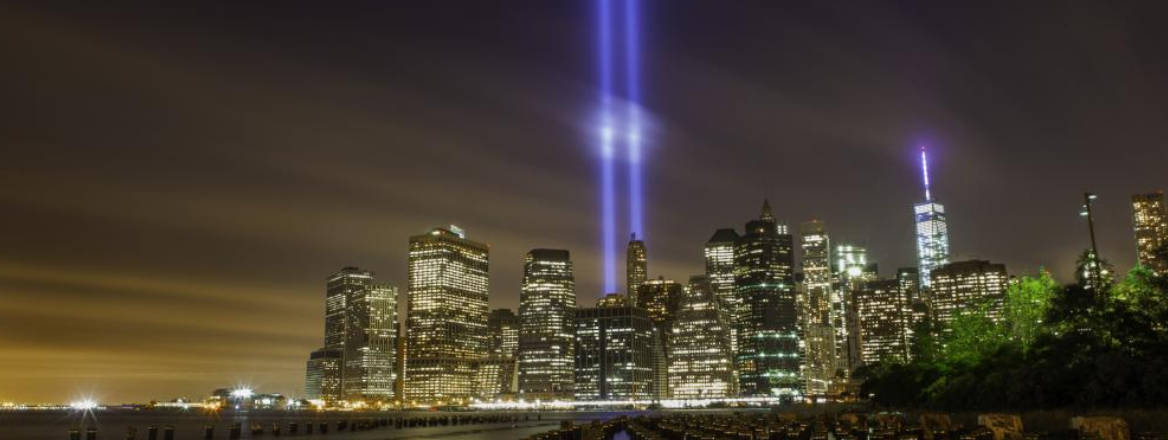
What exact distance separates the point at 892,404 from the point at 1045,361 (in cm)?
4684

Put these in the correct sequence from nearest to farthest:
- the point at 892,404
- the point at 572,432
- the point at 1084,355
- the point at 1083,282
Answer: the point at 1084,355 → the point at 572,432 → the point at 1083,282 → the point at 892,404

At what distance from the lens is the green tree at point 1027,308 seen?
78.2m

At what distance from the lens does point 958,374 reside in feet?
267

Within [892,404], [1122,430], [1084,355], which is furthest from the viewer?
[892,404]

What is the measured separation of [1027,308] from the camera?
261ft

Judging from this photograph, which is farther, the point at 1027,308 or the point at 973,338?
the point at 973,338

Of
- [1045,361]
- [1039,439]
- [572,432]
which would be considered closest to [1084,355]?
[1045,361]

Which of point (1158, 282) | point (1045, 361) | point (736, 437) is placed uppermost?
point (1158, 282)

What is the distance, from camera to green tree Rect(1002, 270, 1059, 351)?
78.2 meters

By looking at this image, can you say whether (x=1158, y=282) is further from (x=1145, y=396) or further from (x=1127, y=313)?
(x=1145, y=396)

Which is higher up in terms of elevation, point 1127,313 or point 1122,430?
point 1127,313

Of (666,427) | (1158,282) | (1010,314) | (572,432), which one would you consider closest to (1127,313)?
(1158,282)

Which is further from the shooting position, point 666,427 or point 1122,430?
point 666,427

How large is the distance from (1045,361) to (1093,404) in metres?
9.70
